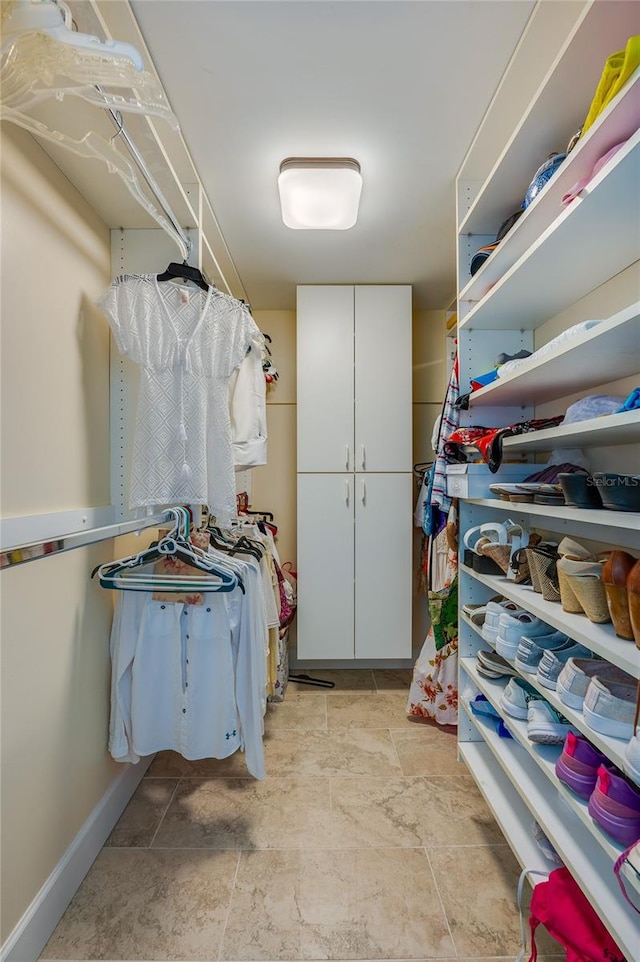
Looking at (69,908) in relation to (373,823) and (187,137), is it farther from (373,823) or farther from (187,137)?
(187,137)

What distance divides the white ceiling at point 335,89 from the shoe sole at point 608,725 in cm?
166

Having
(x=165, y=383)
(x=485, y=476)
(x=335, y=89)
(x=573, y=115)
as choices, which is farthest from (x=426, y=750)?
(x=335, y=89)

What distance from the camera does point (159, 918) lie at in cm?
120

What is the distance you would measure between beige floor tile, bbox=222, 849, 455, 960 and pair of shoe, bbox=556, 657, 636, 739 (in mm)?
796

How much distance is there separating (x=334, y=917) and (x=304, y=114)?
7.90ft

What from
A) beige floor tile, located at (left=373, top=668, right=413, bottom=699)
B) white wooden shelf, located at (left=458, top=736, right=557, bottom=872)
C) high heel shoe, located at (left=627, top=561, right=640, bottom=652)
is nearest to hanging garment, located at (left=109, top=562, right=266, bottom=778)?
white wooden shelf, located at (left=458, top=736, right=557, bottom=872)

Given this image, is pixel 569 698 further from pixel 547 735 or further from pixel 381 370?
pixel 381 370

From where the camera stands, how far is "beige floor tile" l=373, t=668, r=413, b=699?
102 inches

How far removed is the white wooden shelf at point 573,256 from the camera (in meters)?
0.85

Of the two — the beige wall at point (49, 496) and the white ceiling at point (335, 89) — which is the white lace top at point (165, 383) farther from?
the white ceiling at point (335, 89)

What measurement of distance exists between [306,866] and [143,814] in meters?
0.66

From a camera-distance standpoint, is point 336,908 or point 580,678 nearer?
point 580,678

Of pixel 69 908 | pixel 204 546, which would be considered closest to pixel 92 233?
pixel 204 546

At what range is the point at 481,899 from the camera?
124cm
